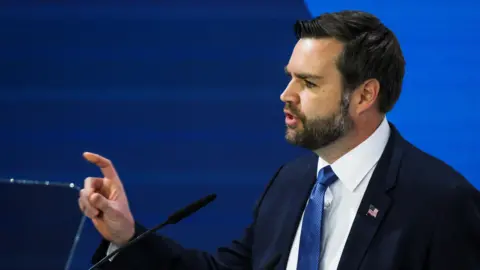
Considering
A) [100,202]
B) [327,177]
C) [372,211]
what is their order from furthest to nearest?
1. [327,177]
2. [372,211]
3. [100,202]

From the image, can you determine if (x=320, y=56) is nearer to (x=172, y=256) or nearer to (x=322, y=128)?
(x=322, y=128)

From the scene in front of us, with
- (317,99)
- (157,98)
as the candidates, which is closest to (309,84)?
(317,99)

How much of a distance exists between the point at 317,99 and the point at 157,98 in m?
0.70

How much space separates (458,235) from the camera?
188 centimetres

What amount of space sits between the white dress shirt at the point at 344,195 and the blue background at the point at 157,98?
527mm

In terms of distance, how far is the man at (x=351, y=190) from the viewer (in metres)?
1.90

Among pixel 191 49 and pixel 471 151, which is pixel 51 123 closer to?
pixel 191 49

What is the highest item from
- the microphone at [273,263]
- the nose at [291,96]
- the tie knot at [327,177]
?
the nose at [291,96]

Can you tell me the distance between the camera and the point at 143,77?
8.50 ft

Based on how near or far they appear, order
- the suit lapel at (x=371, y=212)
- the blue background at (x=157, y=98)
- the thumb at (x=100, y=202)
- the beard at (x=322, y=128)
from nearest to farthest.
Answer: the thumb at (x=100, y=202) → the suit lapel at (x=371, y=212) → the beard at (x=322, y=128) → the blue background at (x=157, y=98)

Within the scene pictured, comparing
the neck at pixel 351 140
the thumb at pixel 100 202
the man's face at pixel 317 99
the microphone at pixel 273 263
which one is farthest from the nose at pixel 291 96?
the thumb at pixel 100 202

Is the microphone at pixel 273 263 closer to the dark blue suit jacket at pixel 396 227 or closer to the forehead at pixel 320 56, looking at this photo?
the dark blue suit jacket at pixel 396 227

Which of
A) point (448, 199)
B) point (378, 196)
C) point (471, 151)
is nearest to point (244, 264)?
point (378, 196)

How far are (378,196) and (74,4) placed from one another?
1.19 m
